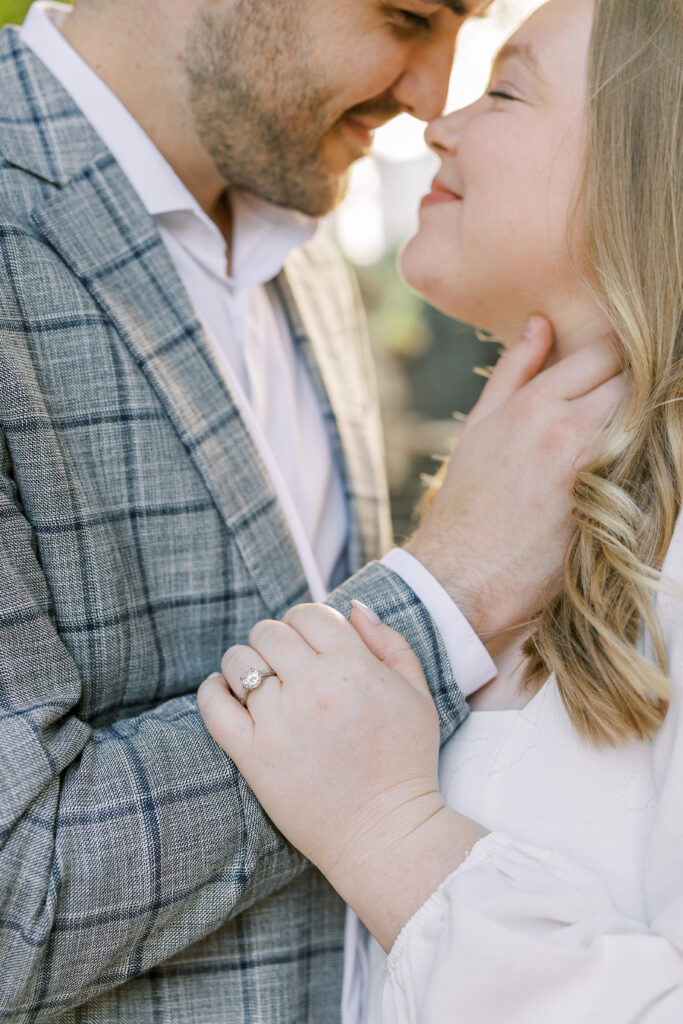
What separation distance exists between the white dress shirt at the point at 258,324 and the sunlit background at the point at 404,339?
4704 mm

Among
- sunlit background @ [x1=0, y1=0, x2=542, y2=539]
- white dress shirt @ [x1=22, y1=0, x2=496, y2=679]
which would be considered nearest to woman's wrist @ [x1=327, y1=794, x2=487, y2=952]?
white dress shirt @ [x1=22, y1=0, x2=496, y2=679]

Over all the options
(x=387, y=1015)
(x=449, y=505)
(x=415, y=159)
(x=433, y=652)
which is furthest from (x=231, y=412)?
(x=415, y=159)

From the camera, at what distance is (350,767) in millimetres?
1082

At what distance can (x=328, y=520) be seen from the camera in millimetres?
1869

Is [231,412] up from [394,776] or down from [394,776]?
up

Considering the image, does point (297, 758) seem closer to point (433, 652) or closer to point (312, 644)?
point (312, 644)

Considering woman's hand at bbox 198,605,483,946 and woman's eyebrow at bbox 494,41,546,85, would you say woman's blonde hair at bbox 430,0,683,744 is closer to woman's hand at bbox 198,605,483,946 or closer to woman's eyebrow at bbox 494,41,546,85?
woman's eyebrow at bbox 494,41,546,85

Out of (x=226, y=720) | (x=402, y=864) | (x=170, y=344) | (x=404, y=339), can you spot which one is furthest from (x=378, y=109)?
(x=404, y=339)

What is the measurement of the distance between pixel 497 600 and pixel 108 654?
555 mm

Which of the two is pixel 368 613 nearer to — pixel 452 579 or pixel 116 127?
pixel 452 579

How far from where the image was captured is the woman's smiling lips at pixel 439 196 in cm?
160

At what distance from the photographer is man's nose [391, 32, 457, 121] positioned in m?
1.84

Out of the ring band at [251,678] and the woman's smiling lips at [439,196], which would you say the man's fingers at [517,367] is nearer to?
the woman's smiling lips at [439,196]

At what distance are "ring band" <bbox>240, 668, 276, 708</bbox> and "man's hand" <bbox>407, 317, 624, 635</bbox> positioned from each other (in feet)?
1.01
